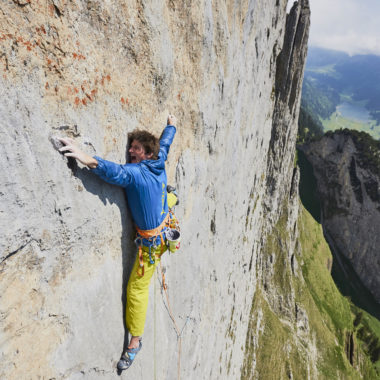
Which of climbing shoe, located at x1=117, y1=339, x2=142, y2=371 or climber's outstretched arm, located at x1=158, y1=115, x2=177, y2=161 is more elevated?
climber's outstretched arm, located at x1=158, y1=115, x2=177, y2=161

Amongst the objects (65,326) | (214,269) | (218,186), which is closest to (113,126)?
(65,326)

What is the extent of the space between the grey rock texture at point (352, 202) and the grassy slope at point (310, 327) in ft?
57.3

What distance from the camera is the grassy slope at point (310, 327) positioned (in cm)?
2715

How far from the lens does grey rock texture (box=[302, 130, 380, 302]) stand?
231 feet

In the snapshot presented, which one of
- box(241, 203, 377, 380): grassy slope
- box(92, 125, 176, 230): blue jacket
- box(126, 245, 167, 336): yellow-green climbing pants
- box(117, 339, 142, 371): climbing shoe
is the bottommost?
box(241, 203, 377, 380): grassy slope

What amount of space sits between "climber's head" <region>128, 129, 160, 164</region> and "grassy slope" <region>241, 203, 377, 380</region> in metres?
24.4

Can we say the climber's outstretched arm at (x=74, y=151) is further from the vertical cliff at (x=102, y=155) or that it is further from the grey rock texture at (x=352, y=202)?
the grey rock texture at (x=352, y=202)

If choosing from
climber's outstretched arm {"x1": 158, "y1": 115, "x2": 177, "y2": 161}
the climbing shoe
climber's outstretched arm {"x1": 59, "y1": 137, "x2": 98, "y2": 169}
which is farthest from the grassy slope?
climber's outstretched arm {"x1": 59, "y1": 137, "x2": 98, "y2": 169}

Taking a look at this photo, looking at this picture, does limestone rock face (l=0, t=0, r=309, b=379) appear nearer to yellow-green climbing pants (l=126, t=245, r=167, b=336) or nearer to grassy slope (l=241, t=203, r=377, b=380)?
yellow-green climbing pants (l=126, t=245, r=167, b=336)

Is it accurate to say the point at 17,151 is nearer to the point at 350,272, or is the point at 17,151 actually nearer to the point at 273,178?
the point at 273,178

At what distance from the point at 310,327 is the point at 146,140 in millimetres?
46012

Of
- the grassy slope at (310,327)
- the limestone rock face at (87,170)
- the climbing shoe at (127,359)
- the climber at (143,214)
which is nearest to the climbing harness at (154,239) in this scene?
the climber at (143,214)

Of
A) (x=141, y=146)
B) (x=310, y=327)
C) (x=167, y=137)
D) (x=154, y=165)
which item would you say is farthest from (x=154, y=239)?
(x=310, y=327)

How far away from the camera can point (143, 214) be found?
15.7 feet
